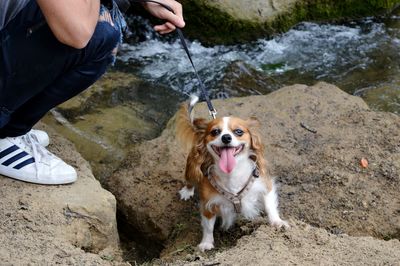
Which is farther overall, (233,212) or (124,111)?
(124,111)

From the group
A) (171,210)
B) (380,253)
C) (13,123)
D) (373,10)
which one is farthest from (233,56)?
(380,253)

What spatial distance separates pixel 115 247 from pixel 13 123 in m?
0.87

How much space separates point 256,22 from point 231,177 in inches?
127

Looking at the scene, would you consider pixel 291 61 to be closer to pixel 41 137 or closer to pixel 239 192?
pixel 239 192

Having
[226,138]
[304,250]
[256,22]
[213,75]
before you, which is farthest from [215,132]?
[256,22]

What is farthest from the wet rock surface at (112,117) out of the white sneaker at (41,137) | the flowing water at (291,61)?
the white sneaker at (41,137)

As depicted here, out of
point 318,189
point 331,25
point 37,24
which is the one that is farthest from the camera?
point 331,25

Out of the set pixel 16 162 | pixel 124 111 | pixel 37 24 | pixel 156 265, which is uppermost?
pixel 37 24

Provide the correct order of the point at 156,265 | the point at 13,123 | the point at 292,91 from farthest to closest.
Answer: the point at 292,91 < the point at 13,123 < the point at 156,265

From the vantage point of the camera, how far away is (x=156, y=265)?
2.94 meters

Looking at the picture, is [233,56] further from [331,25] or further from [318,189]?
[318,189]

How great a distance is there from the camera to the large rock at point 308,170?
3.42m

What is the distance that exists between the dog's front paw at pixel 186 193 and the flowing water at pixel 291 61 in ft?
5.38

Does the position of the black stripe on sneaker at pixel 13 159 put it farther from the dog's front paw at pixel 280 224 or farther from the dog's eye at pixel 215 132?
the dog's front paw at pixel 280 224
